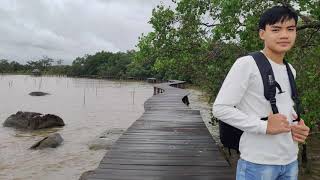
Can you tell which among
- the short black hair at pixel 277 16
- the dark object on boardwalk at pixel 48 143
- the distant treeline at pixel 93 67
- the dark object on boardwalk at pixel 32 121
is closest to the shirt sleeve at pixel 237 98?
the short black hair at pixel 277 16

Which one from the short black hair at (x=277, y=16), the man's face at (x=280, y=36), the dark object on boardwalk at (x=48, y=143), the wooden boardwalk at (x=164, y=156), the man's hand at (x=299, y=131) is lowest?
the dark object on boardwalk at (x=48, y=143)

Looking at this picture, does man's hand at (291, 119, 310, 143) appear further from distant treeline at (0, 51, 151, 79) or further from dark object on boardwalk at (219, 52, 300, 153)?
distant treeline at (0, 51, 151, 79)

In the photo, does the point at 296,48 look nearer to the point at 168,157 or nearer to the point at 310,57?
the point at 310,57

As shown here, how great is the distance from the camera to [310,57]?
6.65 meters

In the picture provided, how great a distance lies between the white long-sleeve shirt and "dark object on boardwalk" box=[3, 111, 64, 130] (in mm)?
18505

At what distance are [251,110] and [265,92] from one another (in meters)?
0.13

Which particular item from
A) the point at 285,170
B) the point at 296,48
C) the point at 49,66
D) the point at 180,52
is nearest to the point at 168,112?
the point at 180,52

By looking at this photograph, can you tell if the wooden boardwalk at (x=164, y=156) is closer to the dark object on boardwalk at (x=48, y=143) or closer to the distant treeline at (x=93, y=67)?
the dark object on boardwalk at (x=48, y=143)

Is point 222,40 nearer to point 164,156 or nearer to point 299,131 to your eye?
point 164,156

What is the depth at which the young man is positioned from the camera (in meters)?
2.37

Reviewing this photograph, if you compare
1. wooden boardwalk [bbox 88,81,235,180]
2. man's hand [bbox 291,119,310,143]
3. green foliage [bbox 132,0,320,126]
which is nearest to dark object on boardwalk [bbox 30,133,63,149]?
wooden boardwalk [bbox 88,81,235,180]

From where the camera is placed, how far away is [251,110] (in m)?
2.42

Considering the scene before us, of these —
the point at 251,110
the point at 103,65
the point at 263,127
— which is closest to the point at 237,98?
the point at 251,110

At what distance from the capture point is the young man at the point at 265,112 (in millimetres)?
2367
